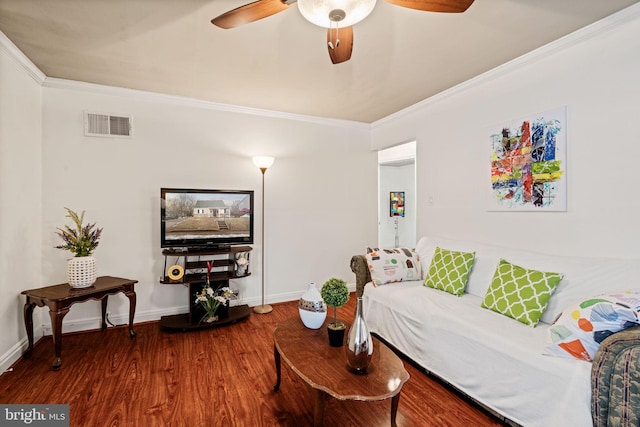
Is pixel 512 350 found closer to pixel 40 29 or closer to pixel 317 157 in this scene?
pixel 317 157

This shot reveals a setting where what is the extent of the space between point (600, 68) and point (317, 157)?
9.59ft

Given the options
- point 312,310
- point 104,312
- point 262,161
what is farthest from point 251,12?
point 104,312

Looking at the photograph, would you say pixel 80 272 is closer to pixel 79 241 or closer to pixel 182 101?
pixel 79 241

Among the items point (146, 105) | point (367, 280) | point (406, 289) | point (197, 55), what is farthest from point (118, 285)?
point (406, 289)

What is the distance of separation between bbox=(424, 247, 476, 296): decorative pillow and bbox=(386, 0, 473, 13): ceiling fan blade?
1.92 m

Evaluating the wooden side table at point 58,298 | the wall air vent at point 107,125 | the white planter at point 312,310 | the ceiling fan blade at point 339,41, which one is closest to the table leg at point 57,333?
the wooden side table at point 58,298

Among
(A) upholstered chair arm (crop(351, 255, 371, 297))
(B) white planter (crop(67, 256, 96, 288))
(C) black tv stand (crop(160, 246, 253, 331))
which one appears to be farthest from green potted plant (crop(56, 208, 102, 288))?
(A) upholstered chair arm (crop(351, 255, 371, 297))

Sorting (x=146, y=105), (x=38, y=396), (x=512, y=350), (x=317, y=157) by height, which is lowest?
(x=38, y=396)

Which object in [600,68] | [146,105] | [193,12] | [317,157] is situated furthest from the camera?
[317,157]

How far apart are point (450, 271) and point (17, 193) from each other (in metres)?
3.69

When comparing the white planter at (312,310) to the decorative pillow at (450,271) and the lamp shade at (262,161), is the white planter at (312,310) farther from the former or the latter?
the lamp shade at (262,161)

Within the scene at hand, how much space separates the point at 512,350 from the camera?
175 centimetres

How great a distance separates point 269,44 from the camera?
2.34 m

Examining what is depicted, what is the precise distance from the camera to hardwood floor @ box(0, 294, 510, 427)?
1.84 meters
